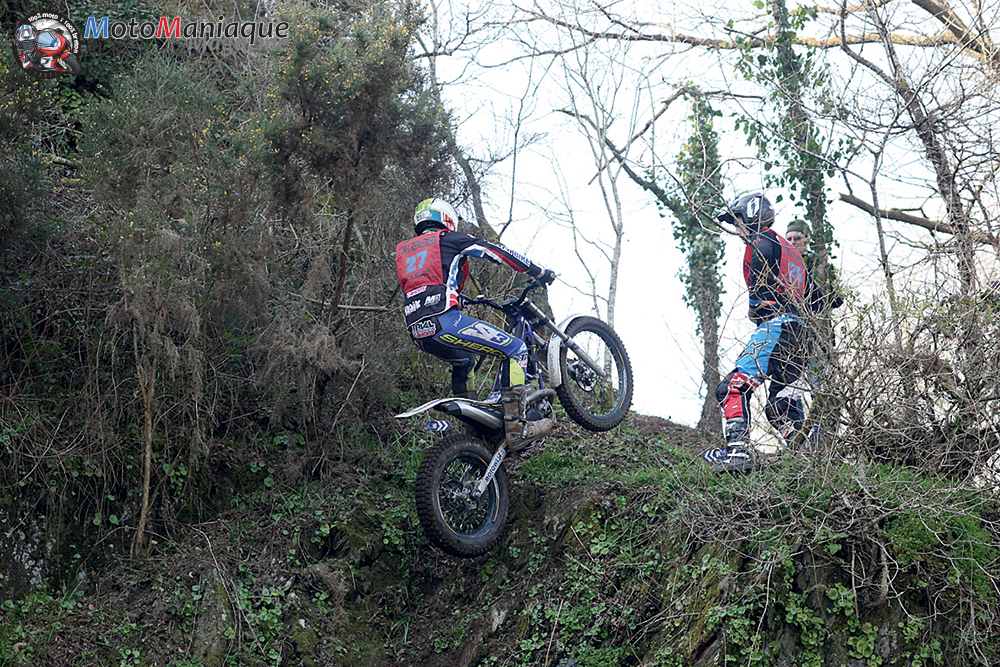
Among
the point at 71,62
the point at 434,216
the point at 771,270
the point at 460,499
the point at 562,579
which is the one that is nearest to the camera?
the point at 562,579

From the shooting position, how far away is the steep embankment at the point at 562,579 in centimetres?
590

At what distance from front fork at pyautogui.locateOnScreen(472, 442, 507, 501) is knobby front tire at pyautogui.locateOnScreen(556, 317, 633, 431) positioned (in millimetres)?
776

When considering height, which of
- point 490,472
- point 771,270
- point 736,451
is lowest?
point 490,472

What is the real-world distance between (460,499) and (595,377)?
1.97 m

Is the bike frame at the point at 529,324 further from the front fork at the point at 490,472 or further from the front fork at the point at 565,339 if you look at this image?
the front fork at the point at 490,472

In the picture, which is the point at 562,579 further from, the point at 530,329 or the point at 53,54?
the point at 53,54

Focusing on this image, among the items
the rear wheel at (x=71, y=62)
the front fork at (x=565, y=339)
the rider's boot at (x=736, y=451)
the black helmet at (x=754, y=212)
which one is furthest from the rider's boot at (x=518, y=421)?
the rear wheel at (x=71, y=62)

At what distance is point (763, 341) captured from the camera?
7461mm

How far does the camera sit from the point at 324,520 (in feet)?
25.9

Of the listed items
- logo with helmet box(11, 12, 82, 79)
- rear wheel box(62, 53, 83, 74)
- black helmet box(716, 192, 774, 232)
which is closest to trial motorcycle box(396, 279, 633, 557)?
black helmet box(716, 192, 774, 232)

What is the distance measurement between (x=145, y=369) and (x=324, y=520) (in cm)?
213

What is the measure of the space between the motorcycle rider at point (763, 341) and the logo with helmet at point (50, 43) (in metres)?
7.81

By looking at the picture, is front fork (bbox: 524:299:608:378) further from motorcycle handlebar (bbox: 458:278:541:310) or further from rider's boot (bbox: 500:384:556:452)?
rider's boot (bbox: 500:384:556:452)

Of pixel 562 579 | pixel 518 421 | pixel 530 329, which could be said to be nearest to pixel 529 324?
pixel 530 329
